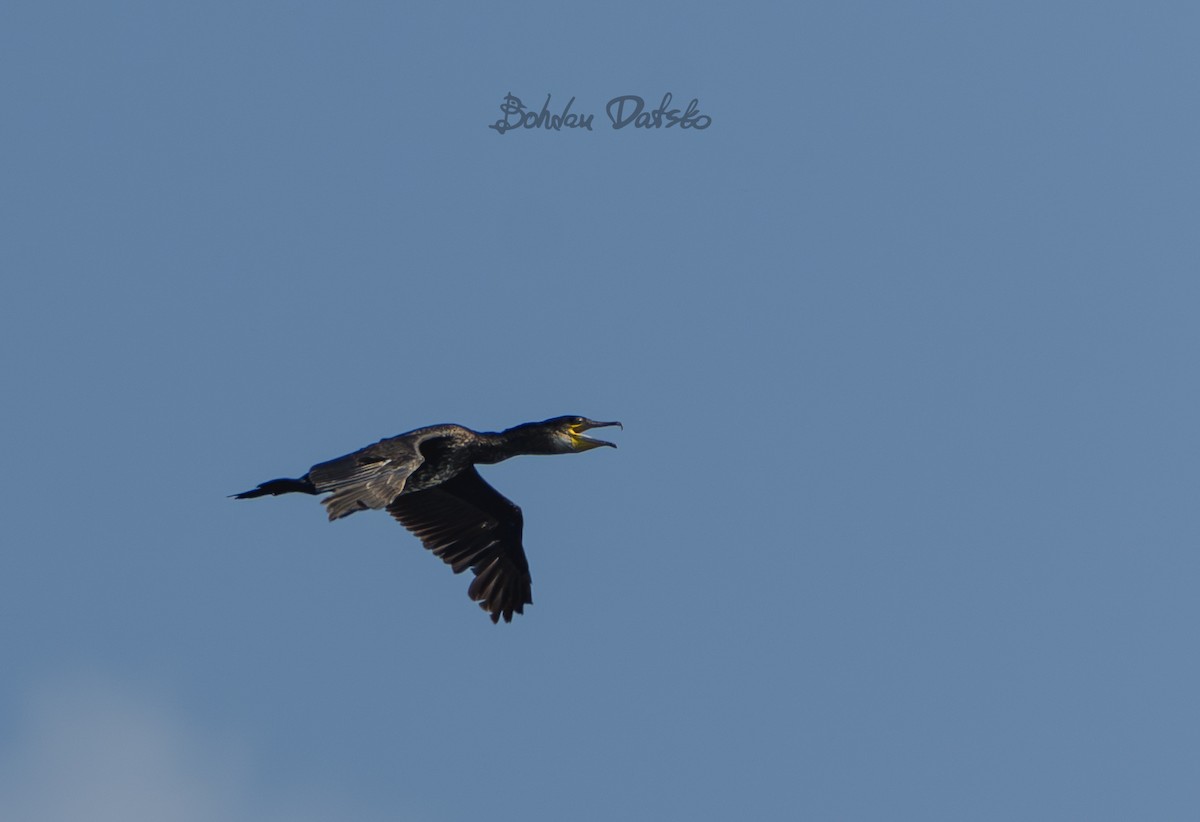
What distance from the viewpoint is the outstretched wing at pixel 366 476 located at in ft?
69.6

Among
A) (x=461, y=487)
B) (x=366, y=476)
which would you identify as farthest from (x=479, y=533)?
(x=366, y=476)

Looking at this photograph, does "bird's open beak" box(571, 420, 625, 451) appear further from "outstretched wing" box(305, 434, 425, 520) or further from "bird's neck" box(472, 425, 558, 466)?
"outstretched wing" box(305, 434, 425, 520)

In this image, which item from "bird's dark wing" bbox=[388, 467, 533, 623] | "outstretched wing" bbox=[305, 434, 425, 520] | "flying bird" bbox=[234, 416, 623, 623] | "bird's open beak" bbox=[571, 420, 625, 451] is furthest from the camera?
"bird's dark wing" bbox=[388, 467, 533, 623]

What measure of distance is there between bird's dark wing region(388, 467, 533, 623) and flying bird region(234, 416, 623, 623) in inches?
0.6

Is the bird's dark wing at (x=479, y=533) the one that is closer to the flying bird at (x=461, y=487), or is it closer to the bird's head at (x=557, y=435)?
the flying bird at (x=461, y=487)

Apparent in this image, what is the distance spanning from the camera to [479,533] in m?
27.1

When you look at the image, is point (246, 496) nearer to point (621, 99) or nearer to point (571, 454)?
point (571, 454)

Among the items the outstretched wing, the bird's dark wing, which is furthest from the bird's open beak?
the outstretched wing

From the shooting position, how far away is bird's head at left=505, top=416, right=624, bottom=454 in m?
25.9

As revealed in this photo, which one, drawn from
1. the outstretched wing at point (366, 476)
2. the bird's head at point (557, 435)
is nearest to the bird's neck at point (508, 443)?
the bird's head at point (557, 435)

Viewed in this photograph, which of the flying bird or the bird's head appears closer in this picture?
the flying bird

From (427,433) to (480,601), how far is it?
10.3ft

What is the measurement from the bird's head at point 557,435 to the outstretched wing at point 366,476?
2.66 metres

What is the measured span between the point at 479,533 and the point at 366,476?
5.15m
